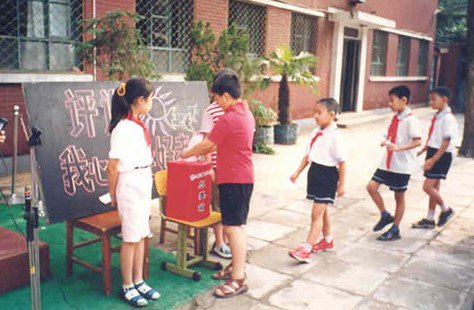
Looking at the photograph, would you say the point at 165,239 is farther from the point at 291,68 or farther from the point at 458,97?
the point at 458,97

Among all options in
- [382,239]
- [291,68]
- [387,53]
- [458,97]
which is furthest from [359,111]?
[382,239]

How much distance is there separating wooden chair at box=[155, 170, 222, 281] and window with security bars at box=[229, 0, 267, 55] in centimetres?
805

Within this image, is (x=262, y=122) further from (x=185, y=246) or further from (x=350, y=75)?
(x=350, y=75)

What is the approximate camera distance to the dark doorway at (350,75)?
1709cm

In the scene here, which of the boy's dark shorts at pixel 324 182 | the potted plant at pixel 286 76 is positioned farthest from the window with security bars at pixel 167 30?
the boy's dark shorts at pixel 324 182

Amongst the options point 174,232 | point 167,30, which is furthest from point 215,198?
point 167,30

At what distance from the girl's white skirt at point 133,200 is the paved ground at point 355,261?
0.72m

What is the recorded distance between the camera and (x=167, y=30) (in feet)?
32.3

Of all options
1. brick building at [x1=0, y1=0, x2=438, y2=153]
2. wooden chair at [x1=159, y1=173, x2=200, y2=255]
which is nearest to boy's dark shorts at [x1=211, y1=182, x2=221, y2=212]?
wooden chair at [x1=159, y1=173, x2=200, y2=255]

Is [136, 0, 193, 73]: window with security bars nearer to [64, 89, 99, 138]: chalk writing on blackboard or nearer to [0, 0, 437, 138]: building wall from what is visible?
[0, 0, 437, 138]: building wall

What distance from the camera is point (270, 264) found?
461 centimetres

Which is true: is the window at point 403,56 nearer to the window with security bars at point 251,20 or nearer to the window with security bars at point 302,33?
the window with security bars at point 302,33

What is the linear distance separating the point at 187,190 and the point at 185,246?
0.54 m

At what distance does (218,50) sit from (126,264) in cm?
610
